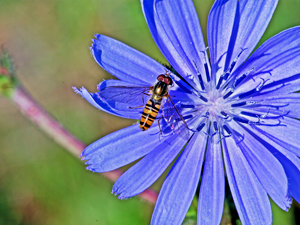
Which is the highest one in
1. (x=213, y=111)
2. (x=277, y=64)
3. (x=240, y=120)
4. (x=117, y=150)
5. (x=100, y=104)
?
(x=100, y=104)

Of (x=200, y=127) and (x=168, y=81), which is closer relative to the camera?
(x=168, y=81)

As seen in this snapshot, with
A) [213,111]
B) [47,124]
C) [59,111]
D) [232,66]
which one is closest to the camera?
[232,66]

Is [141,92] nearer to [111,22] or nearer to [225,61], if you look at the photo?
[225,61]

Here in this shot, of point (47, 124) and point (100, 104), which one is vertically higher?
point (100, 104)

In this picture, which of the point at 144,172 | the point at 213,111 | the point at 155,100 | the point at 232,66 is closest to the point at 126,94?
the point at 155,100

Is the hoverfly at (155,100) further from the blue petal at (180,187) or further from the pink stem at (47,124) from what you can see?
the pink stem at (47,124)

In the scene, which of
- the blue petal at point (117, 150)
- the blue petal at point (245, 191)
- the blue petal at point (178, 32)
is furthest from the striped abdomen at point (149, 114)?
the blue petal at point (245, 191)

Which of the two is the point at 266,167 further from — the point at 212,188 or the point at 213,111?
the point at 213,111
